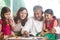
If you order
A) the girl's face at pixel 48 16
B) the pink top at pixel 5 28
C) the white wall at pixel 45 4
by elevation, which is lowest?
the pink top at pixel 5 28

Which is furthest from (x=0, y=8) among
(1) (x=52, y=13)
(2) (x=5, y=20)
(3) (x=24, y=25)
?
(1) (x=52, y=13)

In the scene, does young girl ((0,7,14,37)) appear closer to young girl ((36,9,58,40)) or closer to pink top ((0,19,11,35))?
pink top ((0,19,11,35))

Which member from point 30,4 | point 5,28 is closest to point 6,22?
point 5,28

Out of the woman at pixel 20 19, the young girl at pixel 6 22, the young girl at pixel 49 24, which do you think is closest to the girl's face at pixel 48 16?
the young girl at pixel 49 24

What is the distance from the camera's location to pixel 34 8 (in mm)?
664

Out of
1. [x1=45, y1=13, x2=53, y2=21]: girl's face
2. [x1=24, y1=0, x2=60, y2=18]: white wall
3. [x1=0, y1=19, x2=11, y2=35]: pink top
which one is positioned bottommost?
[x1=0, y1=19, x2=11, y2=35]: pink top

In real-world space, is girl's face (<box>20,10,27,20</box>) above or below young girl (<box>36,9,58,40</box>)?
above

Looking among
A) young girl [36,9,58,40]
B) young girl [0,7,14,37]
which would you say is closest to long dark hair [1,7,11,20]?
young girl [0,7,14,37]

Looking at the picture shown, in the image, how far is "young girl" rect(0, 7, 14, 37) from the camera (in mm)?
664

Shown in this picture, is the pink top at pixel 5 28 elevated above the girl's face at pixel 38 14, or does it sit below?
below

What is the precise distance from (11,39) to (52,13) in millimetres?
320

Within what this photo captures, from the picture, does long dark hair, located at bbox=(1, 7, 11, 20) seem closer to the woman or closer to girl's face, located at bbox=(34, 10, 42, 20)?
the woman

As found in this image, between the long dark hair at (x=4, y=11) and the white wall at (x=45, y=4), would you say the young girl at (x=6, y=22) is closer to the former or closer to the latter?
the long dark hair at (x=4, y=11)

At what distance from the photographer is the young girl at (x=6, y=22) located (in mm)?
664
